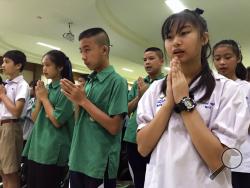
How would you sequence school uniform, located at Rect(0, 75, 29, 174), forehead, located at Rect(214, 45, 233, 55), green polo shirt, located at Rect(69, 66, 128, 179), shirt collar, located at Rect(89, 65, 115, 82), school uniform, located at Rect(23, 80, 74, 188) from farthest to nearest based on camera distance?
school uniform, located at Rect(0, 75, 29, 174) → forehead, located at Rect(214, 45, 233, 55) → school uniform, located at Rect(23, 80, 74, 188) → shirt collar, located at Rect(89, 65, 115, 82) → green polo shirt, located at Rect(69, 66, 128, 179)

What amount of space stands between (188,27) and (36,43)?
874cm

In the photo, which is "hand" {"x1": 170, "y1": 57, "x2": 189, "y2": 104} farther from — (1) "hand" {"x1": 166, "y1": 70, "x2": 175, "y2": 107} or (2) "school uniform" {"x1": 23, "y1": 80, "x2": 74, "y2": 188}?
(2) "school uniform" {"x1": 23, "y1": 80, "x2": 74, "y2": 188}

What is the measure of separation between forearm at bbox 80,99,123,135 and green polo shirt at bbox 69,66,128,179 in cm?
3

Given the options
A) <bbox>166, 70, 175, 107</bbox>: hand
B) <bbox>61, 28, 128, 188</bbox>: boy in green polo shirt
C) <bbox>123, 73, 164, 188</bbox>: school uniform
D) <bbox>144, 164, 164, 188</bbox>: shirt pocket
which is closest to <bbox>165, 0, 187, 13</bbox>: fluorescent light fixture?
<bbox>123, 73, 164, 188</bbox>: school uniform

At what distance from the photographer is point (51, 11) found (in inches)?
240

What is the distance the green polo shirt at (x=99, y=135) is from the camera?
1.44m

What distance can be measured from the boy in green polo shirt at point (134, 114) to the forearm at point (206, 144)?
3.97 ft

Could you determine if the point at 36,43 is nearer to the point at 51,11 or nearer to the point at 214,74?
the point at 51,11

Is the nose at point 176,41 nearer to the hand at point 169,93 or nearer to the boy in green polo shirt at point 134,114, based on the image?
the hand at point 169,93

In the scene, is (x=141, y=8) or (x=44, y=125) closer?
(x=44, y=125)

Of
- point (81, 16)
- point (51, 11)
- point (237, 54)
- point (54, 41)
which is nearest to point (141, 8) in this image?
point (81, 16)

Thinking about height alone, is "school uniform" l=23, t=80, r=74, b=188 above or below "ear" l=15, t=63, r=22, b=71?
below

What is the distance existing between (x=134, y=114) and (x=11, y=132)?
3.10ft

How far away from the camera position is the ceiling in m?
5.71
